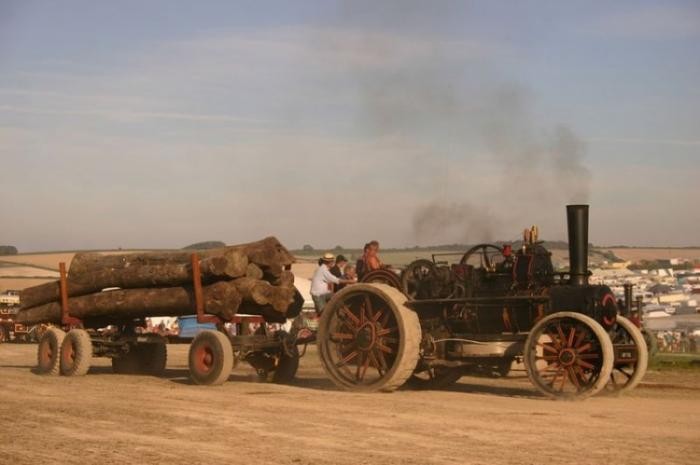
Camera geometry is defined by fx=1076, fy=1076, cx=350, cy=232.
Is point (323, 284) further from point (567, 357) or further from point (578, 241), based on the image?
point (567, 357)

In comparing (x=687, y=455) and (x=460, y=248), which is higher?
(x=460, y=248)

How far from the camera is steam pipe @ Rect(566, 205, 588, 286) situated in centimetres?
1245

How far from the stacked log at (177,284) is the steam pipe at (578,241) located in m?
3.94

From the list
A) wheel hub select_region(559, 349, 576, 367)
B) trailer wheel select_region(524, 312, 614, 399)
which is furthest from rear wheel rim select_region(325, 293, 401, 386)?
wheel hub select_region(559, 349, 576, 367)

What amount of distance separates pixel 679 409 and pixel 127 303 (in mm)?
7603

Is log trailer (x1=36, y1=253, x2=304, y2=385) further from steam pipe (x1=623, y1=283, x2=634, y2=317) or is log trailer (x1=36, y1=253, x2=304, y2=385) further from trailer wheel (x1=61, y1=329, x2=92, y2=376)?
steam pipe (x1=623, y1=283, x2=634, y2=317)

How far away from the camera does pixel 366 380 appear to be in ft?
44.1

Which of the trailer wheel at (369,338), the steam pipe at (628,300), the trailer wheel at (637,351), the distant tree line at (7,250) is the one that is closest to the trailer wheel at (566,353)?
the trailer wheel at (637,351)

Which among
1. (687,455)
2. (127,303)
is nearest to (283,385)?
(127,303)

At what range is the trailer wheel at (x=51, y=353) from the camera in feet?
50.8

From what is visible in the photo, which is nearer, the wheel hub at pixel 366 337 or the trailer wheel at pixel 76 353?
the wheel hub at pixel 366 337

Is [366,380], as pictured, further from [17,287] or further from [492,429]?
[17,287]

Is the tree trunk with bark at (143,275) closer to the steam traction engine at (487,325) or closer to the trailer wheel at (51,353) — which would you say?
→ the trailer wheel at (51,353)

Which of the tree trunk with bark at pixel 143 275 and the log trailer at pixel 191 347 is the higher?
the tree trunk with bark at pixel 143 275
